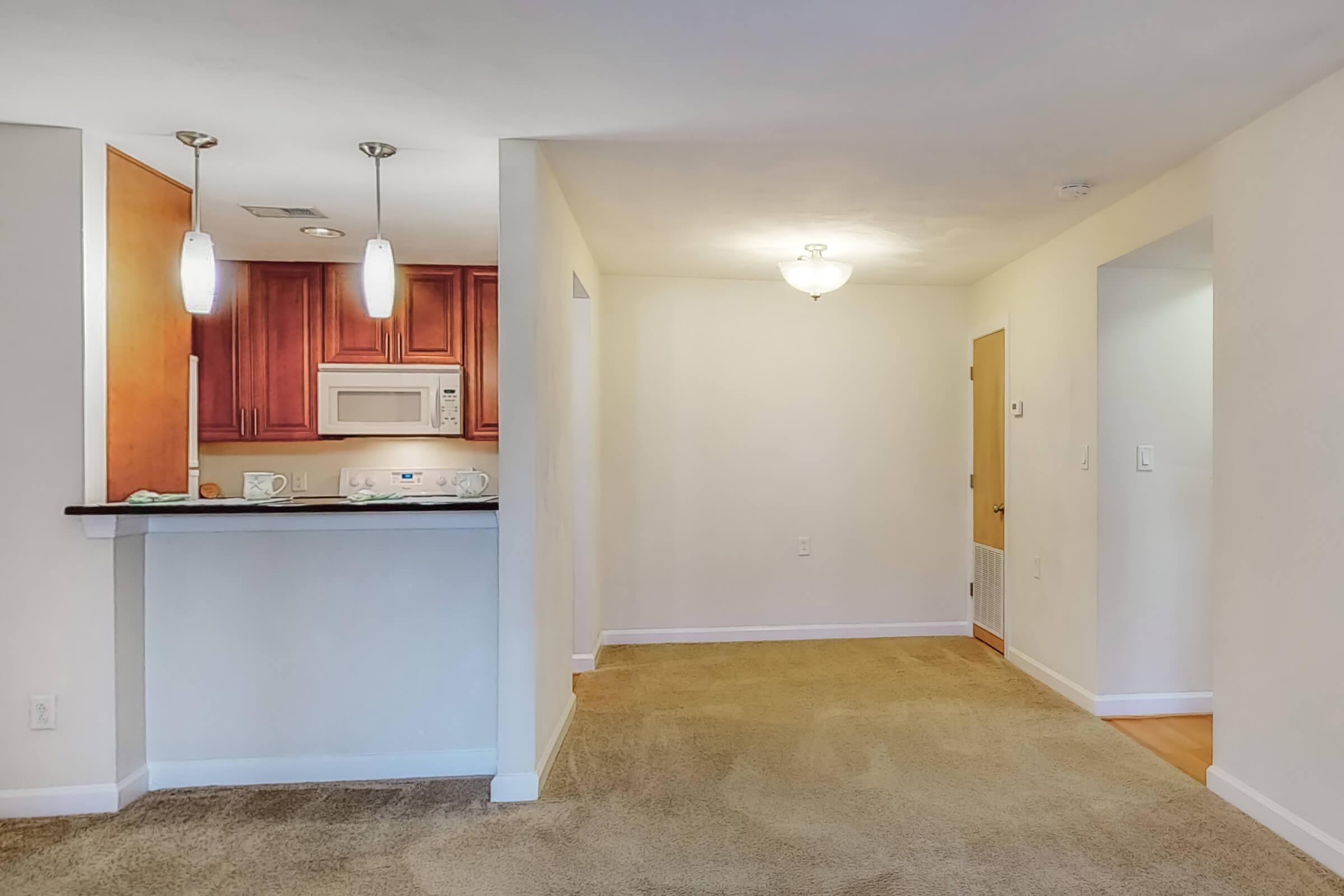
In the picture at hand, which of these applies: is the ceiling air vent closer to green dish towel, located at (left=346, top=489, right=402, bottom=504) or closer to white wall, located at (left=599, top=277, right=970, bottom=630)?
green dish towel, located at (left=346, top=489, right=402, bottom=504)

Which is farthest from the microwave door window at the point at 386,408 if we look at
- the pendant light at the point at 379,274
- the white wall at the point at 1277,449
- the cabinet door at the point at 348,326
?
the white wall at the point at 1277,449

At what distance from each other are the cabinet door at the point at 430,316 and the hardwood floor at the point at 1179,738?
3971 millimetres

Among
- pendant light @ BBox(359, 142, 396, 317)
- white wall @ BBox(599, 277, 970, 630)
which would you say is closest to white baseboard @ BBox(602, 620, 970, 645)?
white wall @ BBox(599, 277, 970, 630)

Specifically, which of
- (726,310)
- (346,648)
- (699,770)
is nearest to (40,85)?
(346,648)

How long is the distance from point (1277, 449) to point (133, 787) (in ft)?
13.2

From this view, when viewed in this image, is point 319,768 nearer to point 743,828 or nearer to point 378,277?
point 743,828

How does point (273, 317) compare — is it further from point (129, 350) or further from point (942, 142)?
point (942, 142)

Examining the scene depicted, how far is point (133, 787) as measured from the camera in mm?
2635

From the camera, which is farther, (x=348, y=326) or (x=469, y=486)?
(x=348, y=326)

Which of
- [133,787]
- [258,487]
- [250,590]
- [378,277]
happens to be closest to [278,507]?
[258,487]

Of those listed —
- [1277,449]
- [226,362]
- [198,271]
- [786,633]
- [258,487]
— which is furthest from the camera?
[786,633]

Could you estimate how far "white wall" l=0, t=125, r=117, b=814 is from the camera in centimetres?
249

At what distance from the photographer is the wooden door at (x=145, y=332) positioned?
266cm

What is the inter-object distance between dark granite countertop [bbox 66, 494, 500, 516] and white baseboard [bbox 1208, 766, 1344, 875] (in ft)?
8.95
